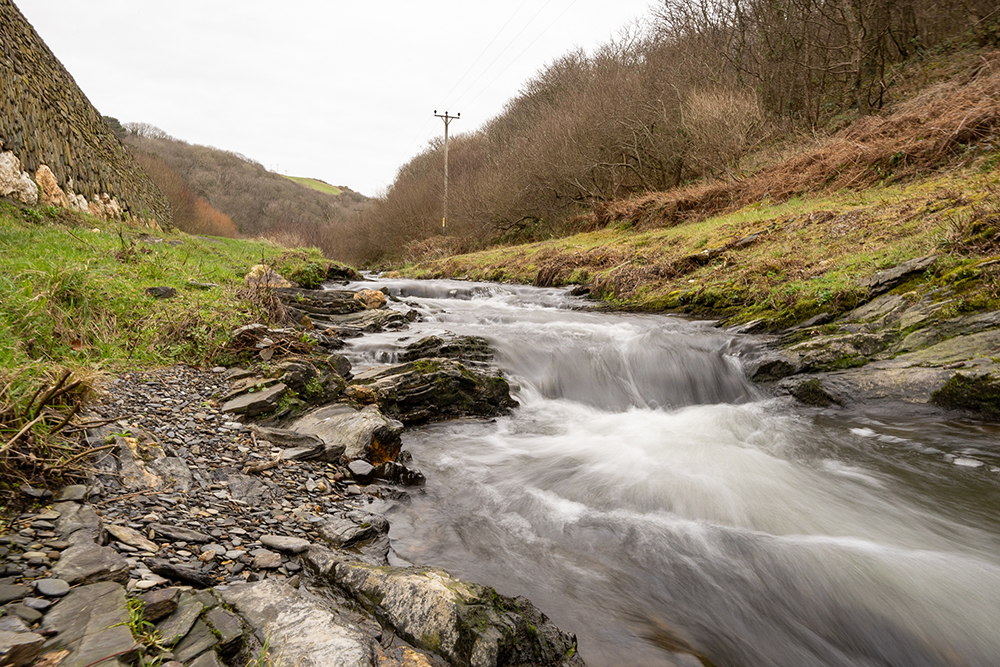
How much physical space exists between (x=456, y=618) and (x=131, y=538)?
4.71 feet

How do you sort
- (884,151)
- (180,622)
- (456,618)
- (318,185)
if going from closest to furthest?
(180,622) < (456,618) < (884,151) < (318,185)

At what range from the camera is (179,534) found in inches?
87.7

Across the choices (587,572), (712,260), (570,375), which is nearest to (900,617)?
(587,572)

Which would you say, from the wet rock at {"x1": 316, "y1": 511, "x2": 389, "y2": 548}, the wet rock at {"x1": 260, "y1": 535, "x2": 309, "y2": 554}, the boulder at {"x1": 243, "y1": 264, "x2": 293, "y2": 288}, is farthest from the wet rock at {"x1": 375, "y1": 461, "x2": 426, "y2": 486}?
the boulder at {"x1": 243, "y1": 264, "x2": 293, "y2": 288}

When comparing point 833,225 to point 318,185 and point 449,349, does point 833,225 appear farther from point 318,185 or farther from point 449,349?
point 318,185

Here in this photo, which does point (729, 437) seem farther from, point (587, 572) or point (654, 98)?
point (654, 98)

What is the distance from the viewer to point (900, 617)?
276 centimetres

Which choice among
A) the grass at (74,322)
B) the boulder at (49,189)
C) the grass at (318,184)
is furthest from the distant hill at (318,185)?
the grass at (74,322)

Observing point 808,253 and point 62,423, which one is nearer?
point 62,423

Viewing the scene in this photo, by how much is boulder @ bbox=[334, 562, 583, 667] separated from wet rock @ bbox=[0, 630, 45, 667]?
3.54 ft

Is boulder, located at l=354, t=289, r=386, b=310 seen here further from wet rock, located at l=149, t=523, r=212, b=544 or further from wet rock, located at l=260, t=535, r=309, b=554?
wet rock, located at l=149, t=523, r=212, b=544

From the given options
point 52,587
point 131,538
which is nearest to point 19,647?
point 52,587

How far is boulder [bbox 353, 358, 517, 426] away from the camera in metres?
5.11

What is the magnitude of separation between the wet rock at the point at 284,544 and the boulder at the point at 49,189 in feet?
34.9
